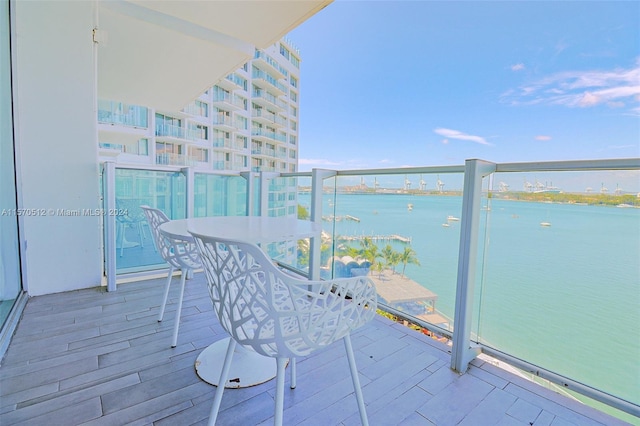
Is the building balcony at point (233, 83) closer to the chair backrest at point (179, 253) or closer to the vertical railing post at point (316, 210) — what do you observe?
the vertical railing post at point (316, 210)

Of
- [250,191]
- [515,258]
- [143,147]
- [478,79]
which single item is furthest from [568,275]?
[478,79]

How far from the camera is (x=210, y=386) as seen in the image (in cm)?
146

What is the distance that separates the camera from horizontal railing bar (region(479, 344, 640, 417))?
1.34 metres

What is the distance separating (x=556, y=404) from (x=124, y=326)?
254 cm

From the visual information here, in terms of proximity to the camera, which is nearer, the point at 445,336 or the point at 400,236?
the point at 445,336

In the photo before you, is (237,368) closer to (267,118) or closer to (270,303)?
(270,303)

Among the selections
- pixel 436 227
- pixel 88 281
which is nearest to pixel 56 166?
pixel 88 281

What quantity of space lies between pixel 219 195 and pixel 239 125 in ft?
Result: 68.7

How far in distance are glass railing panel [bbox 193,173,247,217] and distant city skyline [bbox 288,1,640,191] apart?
11.6 meters

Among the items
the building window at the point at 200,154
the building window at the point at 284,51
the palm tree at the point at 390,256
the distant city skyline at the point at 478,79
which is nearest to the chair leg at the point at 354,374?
the palm tree at the point at 390,256

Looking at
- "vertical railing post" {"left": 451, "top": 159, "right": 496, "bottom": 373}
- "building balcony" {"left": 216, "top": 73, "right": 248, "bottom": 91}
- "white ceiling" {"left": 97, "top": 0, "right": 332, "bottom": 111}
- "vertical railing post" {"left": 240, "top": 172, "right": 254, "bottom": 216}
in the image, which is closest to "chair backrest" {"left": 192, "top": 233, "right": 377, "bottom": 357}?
"vertical railing post" {"left": 451, "top": 159, "right": 496, "bottom": 373}

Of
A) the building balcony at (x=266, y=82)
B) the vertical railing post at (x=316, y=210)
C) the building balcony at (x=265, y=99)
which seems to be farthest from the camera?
the building balcony at (x=265, y=99)

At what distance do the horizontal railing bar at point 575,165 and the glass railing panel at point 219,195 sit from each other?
110 inches

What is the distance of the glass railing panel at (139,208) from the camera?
114 inches
